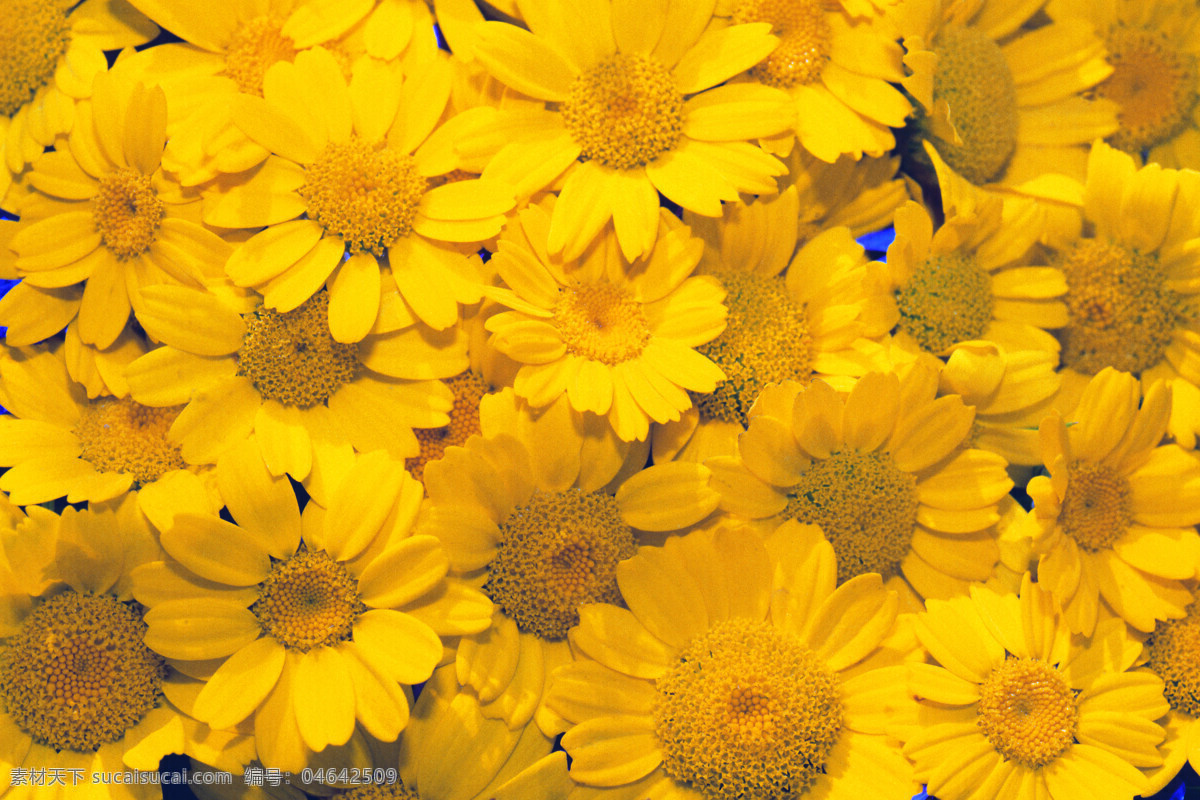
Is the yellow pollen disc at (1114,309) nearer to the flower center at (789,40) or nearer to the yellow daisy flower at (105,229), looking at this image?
the flower center at (789,40)

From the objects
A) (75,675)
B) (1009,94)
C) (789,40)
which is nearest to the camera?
(75,675)

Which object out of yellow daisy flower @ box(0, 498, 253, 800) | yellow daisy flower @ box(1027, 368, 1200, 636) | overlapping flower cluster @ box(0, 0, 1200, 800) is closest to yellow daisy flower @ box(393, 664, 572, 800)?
overlapping flower cluster @ box(0, 0, 1200, 800)

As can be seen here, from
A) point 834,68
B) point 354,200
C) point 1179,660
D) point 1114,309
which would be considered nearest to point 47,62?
point 354,200

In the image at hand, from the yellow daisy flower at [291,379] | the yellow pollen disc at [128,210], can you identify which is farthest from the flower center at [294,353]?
the yellow pollen disc at [128,210]

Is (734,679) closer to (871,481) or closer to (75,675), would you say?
(871,481)

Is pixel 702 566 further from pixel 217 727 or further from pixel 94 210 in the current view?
pixel 94 210

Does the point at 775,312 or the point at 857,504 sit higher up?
the point at 775,312

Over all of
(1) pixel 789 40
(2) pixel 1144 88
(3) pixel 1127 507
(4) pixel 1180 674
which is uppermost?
(1) pixel 789 40
